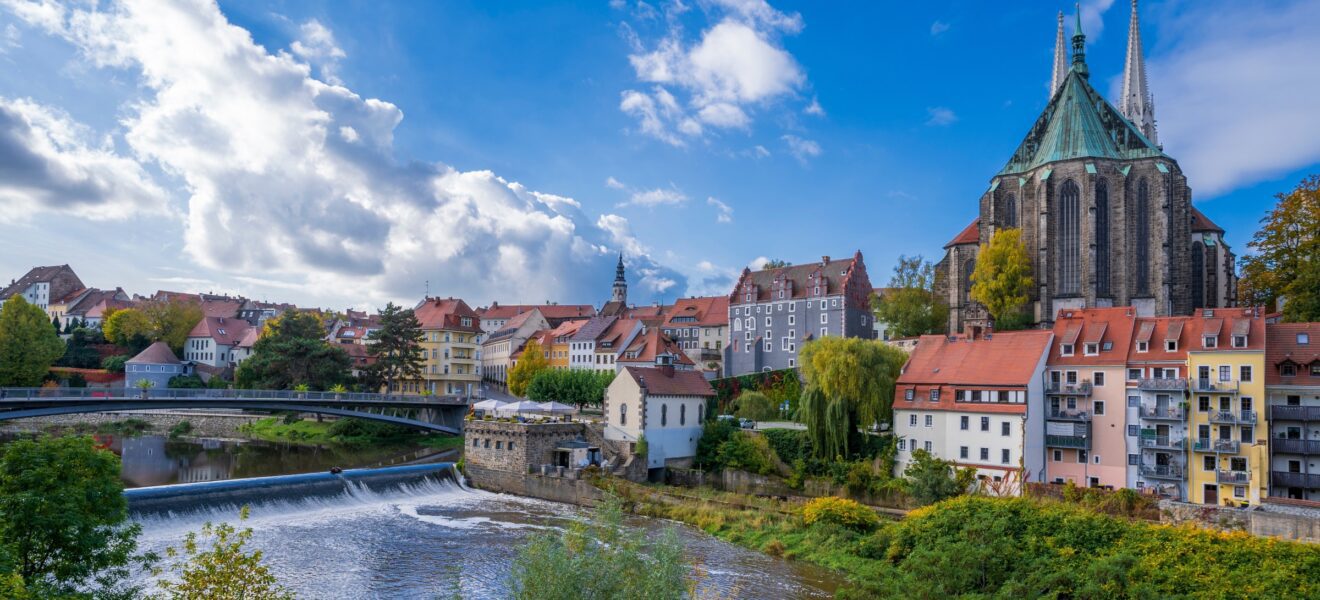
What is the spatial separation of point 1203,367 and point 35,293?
514 ft

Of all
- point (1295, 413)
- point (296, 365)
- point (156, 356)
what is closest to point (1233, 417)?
point (1295, 413)

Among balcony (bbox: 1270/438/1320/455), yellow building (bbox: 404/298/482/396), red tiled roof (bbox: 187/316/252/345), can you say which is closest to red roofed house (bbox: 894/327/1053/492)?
balcony (bbox: 1270/438/1320/455)

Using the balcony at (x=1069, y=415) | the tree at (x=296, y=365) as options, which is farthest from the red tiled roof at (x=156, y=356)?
the balcony at (x=1069, y=415)

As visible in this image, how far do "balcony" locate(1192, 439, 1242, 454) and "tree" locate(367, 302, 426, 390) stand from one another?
6517cm

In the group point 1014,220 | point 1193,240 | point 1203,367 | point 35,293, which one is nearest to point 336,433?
point 1014,220

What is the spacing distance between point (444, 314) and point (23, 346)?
37250 mm

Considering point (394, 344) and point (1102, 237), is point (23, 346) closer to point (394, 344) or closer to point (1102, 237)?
point (394, 344)

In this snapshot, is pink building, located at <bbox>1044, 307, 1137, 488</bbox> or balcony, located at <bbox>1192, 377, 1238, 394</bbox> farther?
pink building, located at <bbox>1044, 307, 1137, 488</bbox>

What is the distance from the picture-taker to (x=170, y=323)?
359 feet

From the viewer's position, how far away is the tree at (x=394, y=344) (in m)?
82.1

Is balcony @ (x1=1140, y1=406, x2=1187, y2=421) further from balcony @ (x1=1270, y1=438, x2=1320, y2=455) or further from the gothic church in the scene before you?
the gothic church

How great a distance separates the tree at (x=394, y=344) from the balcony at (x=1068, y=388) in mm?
58599

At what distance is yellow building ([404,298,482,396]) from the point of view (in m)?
91.7

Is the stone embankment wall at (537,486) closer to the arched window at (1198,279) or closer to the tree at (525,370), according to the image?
the tree at (525,370)
